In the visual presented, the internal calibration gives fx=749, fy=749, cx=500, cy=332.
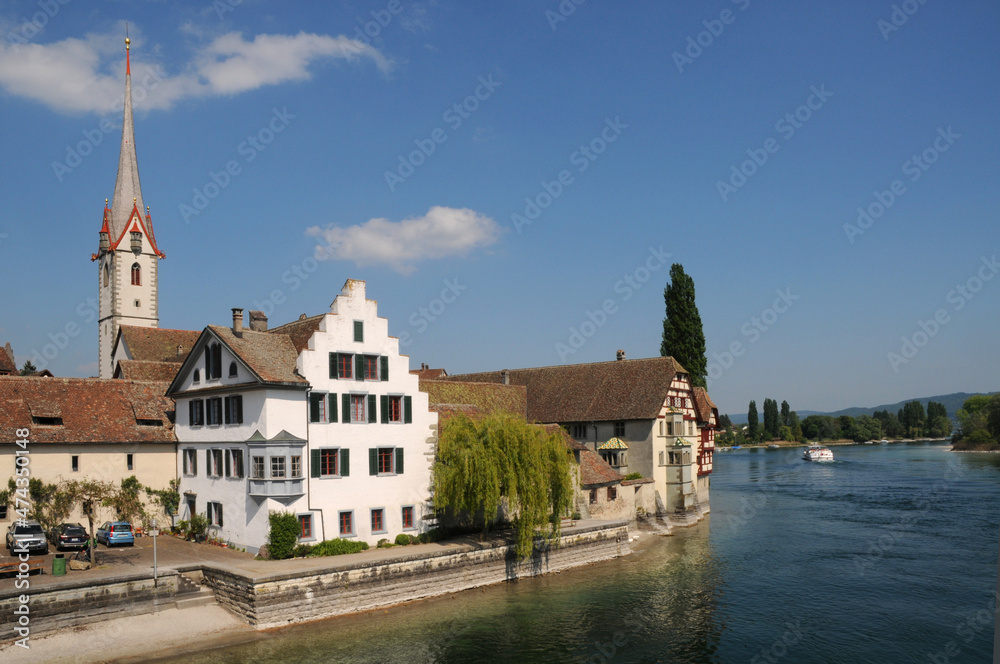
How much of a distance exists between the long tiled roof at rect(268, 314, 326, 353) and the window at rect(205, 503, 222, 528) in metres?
9.09

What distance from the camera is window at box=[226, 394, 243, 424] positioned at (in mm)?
36906

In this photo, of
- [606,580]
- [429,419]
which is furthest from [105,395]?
[606,580]

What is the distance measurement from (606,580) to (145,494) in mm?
25548

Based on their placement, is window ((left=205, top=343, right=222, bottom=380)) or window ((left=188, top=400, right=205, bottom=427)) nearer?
window ((left=205, top=343, right=222, bottom=380))

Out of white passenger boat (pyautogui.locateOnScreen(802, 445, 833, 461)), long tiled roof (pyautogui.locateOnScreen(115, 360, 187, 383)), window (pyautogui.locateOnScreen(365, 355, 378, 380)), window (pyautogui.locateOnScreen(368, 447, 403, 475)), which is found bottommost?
white passenger boat (pyautogui.locateOnScreen(802, 445, 833, 461))

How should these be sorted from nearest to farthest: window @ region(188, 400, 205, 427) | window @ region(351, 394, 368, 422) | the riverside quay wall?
1. the riverside quay wall
2. window @ region(351, 394, 368, 422)
3. window @ region(188, 400, 205, 427)

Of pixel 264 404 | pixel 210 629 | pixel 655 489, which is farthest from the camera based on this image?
pixel 655 489

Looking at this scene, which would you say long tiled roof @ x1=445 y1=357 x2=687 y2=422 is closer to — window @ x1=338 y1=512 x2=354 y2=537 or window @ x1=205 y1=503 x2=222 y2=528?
window @ x1=338 y1=512 x2=354 y2=537

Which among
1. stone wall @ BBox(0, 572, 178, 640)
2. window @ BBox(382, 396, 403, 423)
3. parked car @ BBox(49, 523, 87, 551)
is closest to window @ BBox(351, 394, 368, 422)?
window @ BBox(382, 396, 403, 423)

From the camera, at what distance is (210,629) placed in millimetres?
29016

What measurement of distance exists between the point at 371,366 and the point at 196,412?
34.5 ft

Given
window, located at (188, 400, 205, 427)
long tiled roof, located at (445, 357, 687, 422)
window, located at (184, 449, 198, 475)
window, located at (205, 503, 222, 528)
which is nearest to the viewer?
window, located at (205, 503, 222, 528)

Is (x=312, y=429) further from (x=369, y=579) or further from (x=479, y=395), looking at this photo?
(x=479, y=395)

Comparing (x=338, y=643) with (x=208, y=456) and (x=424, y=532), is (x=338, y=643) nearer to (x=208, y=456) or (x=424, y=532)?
(x=424, y=532)
